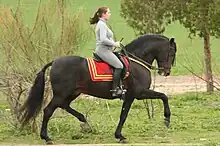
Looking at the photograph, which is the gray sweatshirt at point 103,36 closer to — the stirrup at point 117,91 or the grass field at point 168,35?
the stirrup at point 117,91

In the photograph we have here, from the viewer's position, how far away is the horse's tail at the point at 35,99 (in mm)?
13820

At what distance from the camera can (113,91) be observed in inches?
538

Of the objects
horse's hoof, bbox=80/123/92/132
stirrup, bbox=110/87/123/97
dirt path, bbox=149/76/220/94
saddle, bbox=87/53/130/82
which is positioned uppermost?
saddle, bbox=87/53/130/82

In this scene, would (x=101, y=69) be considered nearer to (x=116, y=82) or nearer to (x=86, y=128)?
(x=116, y=82)

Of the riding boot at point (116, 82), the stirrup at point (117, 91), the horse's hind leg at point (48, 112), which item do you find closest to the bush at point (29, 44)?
the horse's hind leg at point (48, 112)

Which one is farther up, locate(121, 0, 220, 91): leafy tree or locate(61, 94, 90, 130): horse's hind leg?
locate(121, 0, 220, 91): leafy tree

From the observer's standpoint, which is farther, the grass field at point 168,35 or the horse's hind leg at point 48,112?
the grass field at point 168,35

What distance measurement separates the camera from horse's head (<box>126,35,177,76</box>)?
46.6 ft

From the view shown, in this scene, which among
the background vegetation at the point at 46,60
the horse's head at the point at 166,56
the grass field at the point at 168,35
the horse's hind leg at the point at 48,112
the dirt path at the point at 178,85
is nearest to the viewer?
the horse's hind leg at the point at 48,112

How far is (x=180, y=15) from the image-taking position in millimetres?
23094

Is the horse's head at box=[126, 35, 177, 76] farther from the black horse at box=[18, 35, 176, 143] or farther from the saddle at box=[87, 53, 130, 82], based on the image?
the saddle at box=[87, 53, 130, 82]

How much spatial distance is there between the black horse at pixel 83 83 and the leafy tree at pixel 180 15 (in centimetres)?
714

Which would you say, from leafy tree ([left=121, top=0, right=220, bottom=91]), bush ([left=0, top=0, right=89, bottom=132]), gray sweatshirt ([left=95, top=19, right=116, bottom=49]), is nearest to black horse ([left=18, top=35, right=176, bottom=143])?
gray sweatshirt ([left=95, top=19, right=116, bottom=49])

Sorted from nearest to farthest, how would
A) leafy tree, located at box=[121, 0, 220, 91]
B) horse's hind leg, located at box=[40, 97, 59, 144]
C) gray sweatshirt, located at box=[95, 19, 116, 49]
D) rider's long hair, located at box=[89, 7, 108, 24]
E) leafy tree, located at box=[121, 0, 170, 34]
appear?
gray sweatshirt, located at box=[95, 19, 116, 49]
rider's long hair, located at box=[89, 7, 108, 24]
horse's hind leg, located at box=[40, 97, 59, 144]
leafy tree, located at box=[121, 0, 220, 91]
leafy tree, located at box=[121, 0, 170, 34]
